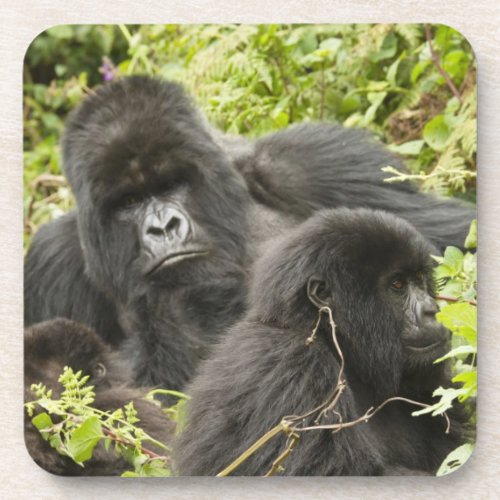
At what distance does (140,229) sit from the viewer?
3.86 m

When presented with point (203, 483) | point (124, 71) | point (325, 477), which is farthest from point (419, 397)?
point (124, 71)

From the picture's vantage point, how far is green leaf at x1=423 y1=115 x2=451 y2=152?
141 inches

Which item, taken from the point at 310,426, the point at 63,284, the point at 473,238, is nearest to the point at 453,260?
the point at 473,238

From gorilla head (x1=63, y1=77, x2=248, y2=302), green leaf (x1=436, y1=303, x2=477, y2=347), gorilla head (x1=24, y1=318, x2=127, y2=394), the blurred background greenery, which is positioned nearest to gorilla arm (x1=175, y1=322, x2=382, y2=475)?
green leaf (x1=436, y1=303, x2=477, y2=347)

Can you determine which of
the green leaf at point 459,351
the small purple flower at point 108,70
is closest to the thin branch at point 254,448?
the green leaf at point 459,351

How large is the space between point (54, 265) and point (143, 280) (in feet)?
2.09

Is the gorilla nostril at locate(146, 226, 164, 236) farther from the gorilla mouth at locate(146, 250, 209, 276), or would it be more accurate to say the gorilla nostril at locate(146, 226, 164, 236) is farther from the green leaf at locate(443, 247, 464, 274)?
the green leaf at locate(443, 247, 464, 274)

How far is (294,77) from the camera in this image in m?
3.79

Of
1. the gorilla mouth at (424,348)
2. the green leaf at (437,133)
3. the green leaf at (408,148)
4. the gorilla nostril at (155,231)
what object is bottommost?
the gorilla nostril at (155,231)

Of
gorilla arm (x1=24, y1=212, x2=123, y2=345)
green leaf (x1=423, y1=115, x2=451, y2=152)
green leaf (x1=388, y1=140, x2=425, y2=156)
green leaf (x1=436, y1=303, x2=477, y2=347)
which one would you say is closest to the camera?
green leaf (x1=436, y1=303, x2=477, y2=347)

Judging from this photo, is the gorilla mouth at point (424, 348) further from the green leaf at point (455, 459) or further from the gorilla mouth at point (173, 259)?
the gorilla mouth at point (173, 259)

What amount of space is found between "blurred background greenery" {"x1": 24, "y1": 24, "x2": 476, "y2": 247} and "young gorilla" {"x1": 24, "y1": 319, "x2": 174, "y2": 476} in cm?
69

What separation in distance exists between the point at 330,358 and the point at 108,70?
1542 millimetres

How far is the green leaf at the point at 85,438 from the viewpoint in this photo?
318 cm
